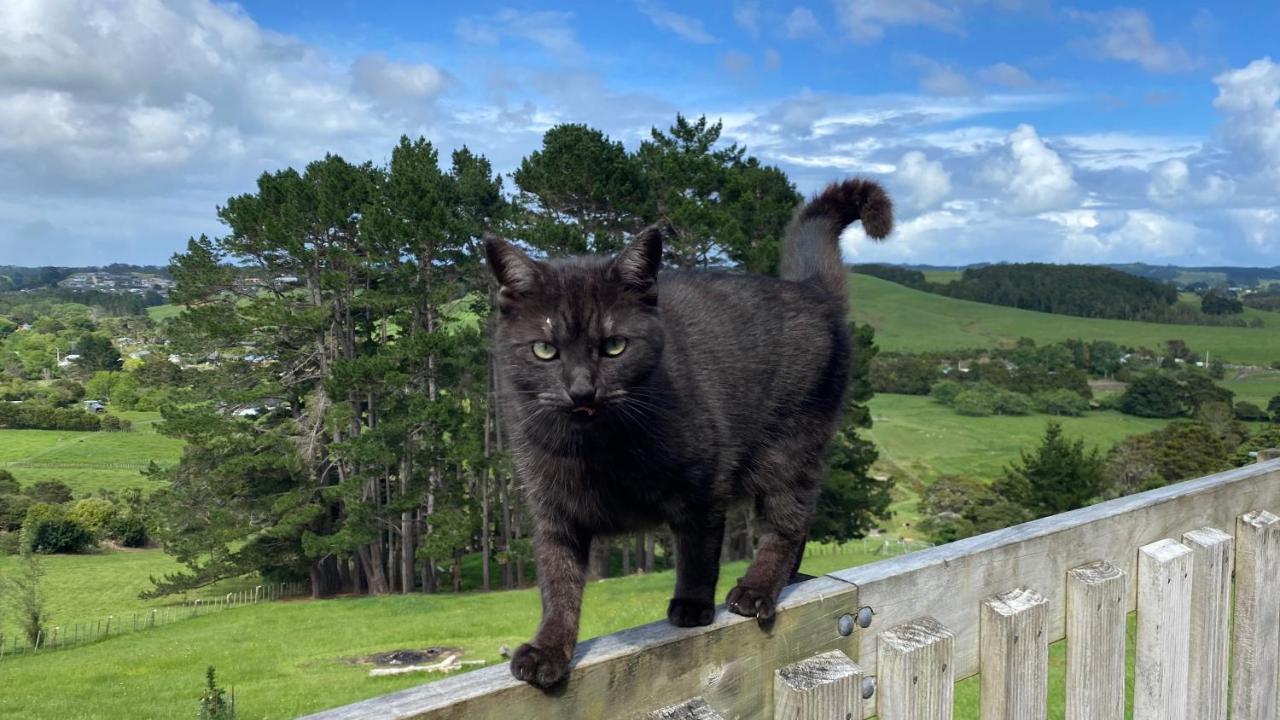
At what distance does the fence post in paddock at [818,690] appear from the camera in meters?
1.69

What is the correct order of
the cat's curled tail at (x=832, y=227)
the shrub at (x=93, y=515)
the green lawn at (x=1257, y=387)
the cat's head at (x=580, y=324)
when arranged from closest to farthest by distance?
the cat's head at (x=580, y=324)
the cat's curled tail at (x=832, y=227)
the shrub at (x=93, y=515)
the green lawn at (x=1257, y=387)

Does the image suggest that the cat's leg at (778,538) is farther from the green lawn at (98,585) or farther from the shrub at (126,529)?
the shrub at (126,529)

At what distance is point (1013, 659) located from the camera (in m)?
1.97

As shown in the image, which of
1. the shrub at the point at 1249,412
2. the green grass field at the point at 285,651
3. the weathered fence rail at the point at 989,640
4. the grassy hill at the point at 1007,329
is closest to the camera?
the weathered fence rail at the point at 989,640

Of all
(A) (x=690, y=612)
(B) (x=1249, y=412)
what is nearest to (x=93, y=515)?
(A) (x=690, y=612)

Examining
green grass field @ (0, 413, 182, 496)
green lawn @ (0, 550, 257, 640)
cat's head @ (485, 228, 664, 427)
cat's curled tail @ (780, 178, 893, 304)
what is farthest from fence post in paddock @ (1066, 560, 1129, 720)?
green grass field @ (0, 413, 182, 496)

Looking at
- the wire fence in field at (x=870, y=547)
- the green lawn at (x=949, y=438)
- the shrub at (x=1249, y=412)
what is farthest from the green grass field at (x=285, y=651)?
the shrub at (x=1249, y=412)

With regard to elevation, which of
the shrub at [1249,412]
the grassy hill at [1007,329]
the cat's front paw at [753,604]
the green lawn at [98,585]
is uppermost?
the cat's front paw at [753,604]

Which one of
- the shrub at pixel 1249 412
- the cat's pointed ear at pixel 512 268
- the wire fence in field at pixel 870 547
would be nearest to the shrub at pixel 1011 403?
the shrub at pixel 1249 412

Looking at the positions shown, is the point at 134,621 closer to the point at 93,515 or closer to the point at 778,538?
the point at 93,515

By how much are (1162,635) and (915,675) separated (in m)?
1.07

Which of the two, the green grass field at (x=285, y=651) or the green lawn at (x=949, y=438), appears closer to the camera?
the green grass field at (x=285, y=651)

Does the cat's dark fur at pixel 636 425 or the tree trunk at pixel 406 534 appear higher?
the cat's dark fur at pixel 636 425

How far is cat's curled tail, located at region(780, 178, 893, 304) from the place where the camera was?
3621 millimetres
